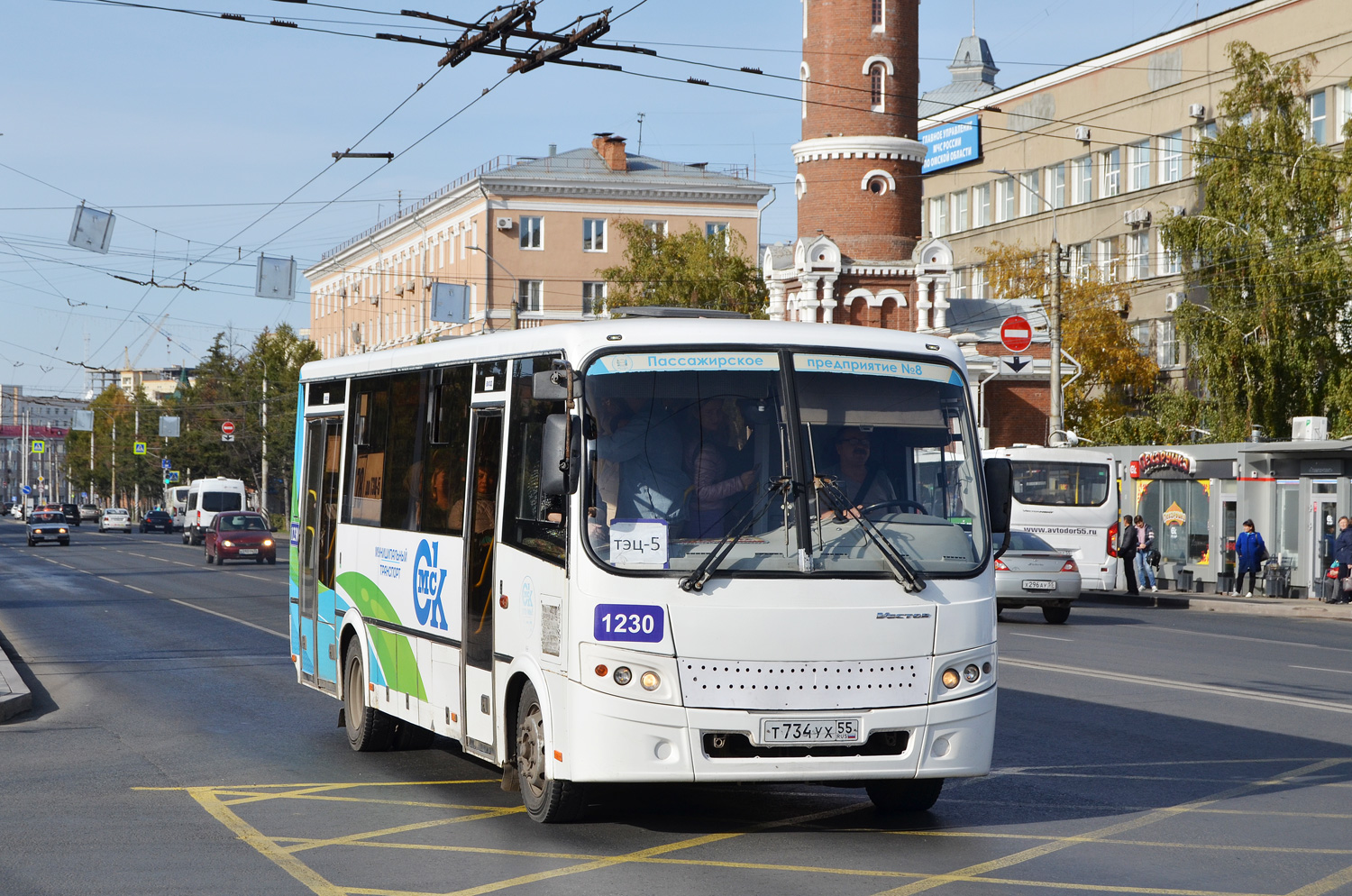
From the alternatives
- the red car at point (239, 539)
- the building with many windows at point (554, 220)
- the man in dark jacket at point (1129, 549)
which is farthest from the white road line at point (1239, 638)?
the building with many windows at point (554, 220)

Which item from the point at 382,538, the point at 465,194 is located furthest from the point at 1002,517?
the point at 465,194

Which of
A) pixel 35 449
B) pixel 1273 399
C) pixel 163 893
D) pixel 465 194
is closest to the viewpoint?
pixel 163 893

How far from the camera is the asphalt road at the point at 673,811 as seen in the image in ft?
24.6

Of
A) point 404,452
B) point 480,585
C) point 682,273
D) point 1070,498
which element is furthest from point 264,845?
point 682,273

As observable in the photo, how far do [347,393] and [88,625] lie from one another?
46.0ft

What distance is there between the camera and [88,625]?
965 inches

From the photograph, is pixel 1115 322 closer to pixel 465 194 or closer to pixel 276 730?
pixel 465 194

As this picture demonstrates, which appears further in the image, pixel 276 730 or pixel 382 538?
pixel 276 730

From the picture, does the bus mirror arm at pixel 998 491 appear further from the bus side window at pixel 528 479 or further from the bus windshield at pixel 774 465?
the bus side window at pixel 528 479

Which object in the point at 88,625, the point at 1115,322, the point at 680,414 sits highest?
the point at 1115,322

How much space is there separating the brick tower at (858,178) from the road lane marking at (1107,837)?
158ft

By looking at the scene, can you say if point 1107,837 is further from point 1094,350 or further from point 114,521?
point 114,521

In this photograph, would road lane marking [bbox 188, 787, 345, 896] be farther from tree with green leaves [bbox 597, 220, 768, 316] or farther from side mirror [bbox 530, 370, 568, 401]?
tree with green leaves [bbox 597, 220, 768, 316]

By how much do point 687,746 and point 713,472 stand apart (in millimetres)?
1358
